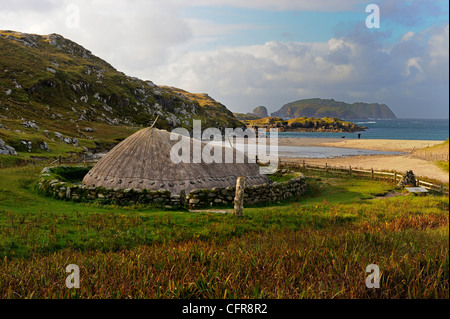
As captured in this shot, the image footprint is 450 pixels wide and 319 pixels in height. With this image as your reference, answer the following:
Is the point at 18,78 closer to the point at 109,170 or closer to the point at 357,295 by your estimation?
the point at 109,170

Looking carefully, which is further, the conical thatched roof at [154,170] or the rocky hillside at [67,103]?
the rocky hillside at [67,103]

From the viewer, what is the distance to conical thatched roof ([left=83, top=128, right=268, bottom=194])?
61.5 ft

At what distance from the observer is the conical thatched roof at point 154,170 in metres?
18.7

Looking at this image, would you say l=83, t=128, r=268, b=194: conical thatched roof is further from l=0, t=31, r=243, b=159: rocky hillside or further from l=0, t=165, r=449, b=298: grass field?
l=0, t=31, r=243, b=159: rocky hillside

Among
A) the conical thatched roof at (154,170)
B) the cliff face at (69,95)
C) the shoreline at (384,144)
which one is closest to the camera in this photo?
the conical thatched roof at (154,170)

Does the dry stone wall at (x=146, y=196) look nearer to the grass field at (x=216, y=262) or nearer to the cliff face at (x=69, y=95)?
the grass field at (x=216, y=262)

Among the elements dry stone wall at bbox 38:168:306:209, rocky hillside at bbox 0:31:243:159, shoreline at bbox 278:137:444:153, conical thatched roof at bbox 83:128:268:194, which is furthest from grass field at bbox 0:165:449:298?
shoreline at bbox 278:137:444:153

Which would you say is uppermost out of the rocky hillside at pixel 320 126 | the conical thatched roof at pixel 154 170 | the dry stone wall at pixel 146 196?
the rocky hillside at pixel 320 126

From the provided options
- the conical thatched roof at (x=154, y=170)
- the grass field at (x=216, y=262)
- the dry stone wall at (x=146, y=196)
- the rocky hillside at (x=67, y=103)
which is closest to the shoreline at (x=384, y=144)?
the rocky hillside at (x=67, y=103)

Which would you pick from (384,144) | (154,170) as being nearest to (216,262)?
(154,170)

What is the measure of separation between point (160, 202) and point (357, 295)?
47.9 ft

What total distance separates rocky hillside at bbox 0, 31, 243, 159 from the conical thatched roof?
3250 centimetres

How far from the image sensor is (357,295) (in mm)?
3688

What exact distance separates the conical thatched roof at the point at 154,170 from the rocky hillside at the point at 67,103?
32500 mm
